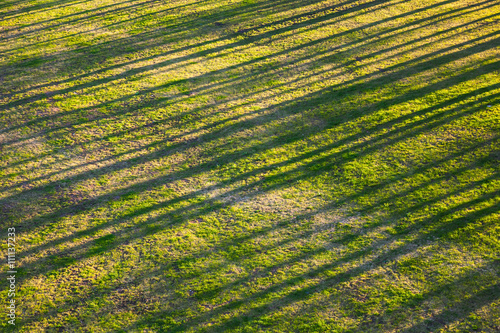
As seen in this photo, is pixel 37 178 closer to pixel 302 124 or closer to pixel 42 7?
pixel 302 124

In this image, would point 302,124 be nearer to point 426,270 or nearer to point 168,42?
point 426,270

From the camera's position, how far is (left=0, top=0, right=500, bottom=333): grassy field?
159 inches

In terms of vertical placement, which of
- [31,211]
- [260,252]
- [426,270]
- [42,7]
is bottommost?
[426,270]

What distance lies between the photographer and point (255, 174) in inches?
215

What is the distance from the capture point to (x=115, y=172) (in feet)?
18.2

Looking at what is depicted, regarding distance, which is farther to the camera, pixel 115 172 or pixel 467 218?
pixel 115 172

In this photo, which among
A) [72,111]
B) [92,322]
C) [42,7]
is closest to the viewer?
[92,322]

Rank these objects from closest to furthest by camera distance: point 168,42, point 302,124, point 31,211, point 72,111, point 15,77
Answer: point 31,211 < point 302,124 < point 72,111 < point 15,77 < point 168,42

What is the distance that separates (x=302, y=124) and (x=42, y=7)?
7.74 metres

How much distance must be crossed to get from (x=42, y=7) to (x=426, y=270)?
1031 cm

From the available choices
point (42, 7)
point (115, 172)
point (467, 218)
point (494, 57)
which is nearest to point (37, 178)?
point (115, 172)

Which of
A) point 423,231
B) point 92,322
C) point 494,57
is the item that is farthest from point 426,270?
point 494,57

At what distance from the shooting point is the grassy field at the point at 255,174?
13.3 ft

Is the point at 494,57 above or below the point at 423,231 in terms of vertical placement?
Result: above
